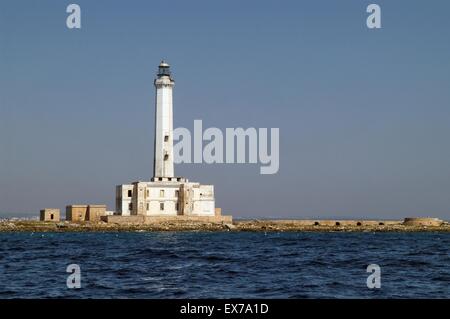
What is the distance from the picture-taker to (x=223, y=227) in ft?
287

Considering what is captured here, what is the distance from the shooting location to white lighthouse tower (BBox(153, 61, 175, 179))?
8625cm

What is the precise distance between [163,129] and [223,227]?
1351 centimetres

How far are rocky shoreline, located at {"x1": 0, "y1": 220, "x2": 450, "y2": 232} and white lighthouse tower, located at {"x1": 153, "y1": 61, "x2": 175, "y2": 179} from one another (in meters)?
6.53

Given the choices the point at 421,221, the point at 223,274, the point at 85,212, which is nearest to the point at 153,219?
the point at 85,212

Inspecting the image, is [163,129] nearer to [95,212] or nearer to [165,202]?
[165,202]

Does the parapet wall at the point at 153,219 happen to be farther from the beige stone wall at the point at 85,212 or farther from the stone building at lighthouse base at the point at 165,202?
the beige stone wall at the point at 85,212

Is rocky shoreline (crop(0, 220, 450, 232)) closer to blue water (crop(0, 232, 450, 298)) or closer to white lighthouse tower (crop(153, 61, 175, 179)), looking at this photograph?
white lighthouse tower (crop(153, 61, 175, 179))

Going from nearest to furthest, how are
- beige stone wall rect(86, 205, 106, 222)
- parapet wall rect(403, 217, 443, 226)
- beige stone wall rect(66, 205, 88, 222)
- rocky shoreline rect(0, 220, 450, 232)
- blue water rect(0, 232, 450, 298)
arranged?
blue water rect(0, 232, 450, 298) → rocky shoreline rect(0, 220, 450, 232) → beige stone wall rect(86, 205, 106, 222) → beige stone wall rect(66, 205, 88, 222) → parapet wall rect(403, 217, 443, 226)

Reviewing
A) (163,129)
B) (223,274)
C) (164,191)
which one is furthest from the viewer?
(164,191)

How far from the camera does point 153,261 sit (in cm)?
3544

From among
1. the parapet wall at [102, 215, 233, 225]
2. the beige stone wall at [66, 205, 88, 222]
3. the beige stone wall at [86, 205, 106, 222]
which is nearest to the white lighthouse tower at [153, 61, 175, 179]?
the parapet wall at [102, 215, 233, 225]

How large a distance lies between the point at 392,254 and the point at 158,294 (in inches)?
877

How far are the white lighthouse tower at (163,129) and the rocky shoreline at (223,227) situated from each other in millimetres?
6530

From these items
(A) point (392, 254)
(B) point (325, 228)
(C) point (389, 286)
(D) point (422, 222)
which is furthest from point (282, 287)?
(D) point (422, 222)
